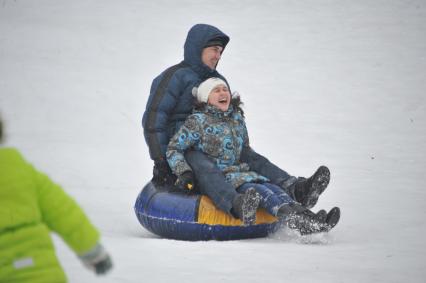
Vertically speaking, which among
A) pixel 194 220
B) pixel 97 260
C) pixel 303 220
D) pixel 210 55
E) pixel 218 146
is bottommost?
pixel 194 220

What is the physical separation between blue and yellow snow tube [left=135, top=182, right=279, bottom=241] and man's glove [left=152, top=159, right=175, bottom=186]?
0.50 feet

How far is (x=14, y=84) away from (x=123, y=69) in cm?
243

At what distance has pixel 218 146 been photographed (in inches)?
221

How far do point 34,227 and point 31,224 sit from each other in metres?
0.02

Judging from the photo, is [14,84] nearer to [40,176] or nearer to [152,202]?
[152,202]

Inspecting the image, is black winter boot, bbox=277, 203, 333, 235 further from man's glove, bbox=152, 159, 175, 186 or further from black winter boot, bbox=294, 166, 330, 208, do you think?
man's glove, bbox=152, 159, 175, 186

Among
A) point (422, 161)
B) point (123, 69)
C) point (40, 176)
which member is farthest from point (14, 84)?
point (40, 176)

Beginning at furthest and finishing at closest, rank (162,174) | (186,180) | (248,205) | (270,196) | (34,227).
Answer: (162,174) → (186,180) → (270,196) → (248,205) → (34,227)

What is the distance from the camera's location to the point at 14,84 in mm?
11891

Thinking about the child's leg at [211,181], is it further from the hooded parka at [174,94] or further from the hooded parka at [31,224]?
the hooded parka at [31,224]

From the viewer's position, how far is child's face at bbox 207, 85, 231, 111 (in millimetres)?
5684

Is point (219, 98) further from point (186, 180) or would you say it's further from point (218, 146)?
point (186, 180)

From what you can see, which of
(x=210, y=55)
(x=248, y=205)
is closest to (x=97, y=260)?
(x=248, y=205)

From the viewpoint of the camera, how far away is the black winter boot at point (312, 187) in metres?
5.49
